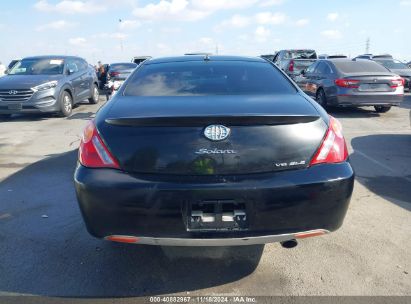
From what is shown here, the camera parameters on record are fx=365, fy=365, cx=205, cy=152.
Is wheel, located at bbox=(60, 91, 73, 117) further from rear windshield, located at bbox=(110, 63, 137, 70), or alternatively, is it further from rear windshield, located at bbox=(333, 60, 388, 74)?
rear windshield, located at bbox=(333, 60, 388, 74)

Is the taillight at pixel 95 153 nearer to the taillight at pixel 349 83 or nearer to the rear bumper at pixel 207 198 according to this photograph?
the rear bumper at pixel 207 198

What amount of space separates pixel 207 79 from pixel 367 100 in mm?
6987

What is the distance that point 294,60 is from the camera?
50.8 feet

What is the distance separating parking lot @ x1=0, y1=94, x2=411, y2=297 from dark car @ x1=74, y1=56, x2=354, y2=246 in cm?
45

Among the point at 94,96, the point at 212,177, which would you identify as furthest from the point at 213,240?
the point at 94,96

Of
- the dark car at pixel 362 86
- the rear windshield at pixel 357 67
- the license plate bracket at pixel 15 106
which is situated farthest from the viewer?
the rear windshield at pixel 357 67

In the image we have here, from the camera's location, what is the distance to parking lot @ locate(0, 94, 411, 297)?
8.22 feet

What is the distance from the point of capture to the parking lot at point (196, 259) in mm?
2506

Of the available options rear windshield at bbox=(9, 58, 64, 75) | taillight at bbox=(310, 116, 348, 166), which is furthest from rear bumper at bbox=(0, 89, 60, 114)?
taillight at bbox=(310, 116, 348, 166)

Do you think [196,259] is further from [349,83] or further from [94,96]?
[94,96]

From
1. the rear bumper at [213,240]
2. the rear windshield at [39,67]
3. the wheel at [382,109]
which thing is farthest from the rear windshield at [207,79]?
the rear windshield at [39,67]

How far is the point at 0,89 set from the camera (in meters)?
9.21

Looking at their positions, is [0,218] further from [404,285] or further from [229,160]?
[404,285]

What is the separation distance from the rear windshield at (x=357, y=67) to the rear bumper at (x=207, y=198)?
25.9 ft
